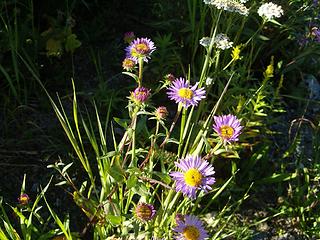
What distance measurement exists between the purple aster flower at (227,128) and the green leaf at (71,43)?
1072 millimetres

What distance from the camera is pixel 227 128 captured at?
1312mm

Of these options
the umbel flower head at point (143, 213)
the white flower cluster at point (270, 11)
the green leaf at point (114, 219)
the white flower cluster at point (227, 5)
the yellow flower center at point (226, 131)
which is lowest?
the green leaf at point (114, 219)

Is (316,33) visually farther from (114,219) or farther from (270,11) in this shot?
(114,219)

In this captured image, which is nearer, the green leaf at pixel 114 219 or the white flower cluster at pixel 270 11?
the green leaf at pixel 114 219

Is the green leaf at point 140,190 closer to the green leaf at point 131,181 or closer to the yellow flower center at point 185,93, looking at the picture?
the green leaf at point 131,181

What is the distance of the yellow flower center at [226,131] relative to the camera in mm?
1288

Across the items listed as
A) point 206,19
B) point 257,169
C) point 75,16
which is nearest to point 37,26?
point 75,16

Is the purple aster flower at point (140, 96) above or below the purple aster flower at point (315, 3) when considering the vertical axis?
below

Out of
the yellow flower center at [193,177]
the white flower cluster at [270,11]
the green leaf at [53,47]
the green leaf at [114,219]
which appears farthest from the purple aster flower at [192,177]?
the green leaf at [53,47]

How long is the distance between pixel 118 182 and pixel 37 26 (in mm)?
1202

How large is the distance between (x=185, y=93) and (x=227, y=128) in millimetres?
147

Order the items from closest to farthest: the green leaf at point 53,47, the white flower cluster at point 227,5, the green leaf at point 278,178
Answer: the white flower cluster at point 227,5 → the green leaf at point 278,178 → the green leaf at point 53,47

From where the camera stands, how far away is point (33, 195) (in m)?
1.82

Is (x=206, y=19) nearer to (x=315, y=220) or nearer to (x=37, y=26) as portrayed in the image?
(x=37, y=26)
